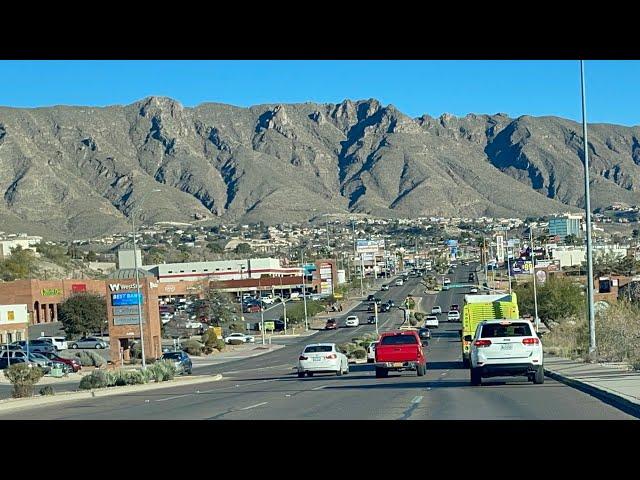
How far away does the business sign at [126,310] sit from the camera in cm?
6919

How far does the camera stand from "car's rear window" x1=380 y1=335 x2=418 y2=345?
40.5 meters

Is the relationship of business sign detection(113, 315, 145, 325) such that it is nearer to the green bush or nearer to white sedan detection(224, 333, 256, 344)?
the green bush

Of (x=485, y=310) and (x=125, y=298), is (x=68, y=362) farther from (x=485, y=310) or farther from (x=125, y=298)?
(x=485, y=310)

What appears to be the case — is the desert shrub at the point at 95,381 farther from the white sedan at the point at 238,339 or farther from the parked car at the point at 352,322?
the parked car at the point at 352,322

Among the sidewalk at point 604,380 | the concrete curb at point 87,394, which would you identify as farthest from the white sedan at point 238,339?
the sidewalk at point 604,380

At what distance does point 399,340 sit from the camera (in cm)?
4081

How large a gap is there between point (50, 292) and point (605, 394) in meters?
95.6

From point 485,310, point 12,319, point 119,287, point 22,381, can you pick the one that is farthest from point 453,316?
point 22,381

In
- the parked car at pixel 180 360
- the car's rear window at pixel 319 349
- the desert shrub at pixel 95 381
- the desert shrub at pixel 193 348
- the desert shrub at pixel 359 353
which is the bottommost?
the desert shrub at pixel 193 348

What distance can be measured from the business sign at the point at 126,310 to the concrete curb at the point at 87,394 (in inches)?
730

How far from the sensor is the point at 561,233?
19800cm
